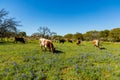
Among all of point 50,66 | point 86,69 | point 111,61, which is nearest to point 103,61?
point 111,61

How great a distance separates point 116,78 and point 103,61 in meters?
4.40

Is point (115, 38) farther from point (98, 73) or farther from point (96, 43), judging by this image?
point (98, 73)

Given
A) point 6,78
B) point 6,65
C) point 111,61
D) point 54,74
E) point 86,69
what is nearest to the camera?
point 6,78

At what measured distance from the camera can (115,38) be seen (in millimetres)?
95938

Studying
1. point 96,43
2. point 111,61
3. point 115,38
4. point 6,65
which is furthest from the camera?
point 115,38

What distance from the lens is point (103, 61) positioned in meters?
14.0

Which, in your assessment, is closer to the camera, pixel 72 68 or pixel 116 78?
pixel 116 78

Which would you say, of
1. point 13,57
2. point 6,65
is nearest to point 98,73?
point 6,65

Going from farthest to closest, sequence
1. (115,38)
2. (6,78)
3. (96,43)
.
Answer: (115,38) → (96,43) → (6,78)

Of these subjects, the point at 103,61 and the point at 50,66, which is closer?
the point at 50,66

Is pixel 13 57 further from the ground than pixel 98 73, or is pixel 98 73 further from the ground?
pixel 13 57

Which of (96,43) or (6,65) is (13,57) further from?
(96,43)

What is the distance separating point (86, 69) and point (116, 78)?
232cm

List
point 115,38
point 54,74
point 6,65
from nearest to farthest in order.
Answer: point 54,74, point 6,65, point 115,38
